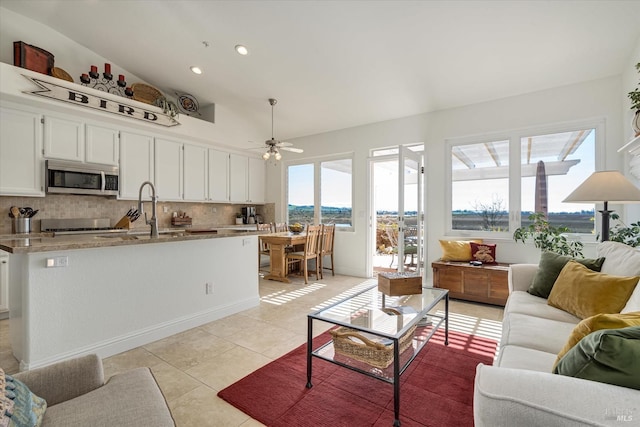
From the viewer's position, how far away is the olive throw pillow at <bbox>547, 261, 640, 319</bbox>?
1803 millimetres

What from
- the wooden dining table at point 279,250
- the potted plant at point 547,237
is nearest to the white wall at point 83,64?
the wooden dining table at point 279,250

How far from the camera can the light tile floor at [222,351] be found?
181 cm

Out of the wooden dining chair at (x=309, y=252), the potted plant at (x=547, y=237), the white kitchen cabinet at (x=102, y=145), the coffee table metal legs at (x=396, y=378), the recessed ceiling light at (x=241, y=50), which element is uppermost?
the recessed ceiling light at (x=241, y=50)

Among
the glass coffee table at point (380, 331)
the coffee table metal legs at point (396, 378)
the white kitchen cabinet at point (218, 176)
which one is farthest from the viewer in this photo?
the white kitchen cabinet at point (218, 176)

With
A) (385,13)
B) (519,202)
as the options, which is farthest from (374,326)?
(519,202)

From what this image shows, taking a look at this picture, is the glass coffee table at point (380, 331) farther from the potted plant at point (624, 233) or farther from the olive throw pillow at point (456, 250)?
the potted plant at point (624, 233)

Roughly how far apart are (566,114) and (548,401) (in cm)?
407

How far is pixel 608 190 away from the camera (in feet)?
8.00

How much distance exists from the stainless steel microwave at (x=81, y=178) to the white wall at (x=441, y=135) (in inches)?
120

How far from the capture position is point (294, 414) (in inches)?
68.4

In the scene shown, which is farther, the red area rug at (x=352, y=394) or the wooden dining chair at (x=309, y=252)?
the wooden dining chair at (x=309, y=252)

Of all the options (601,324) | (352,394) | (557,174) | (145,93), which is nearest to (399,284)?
(352,394)

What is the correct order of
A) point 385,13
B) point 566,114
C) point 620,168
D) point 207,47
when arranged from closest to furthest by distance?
point 385,13, point 620,168, point 566,114, point 207,47

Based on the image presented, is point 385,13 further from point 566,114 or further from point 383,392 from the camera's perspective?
point 383,392
